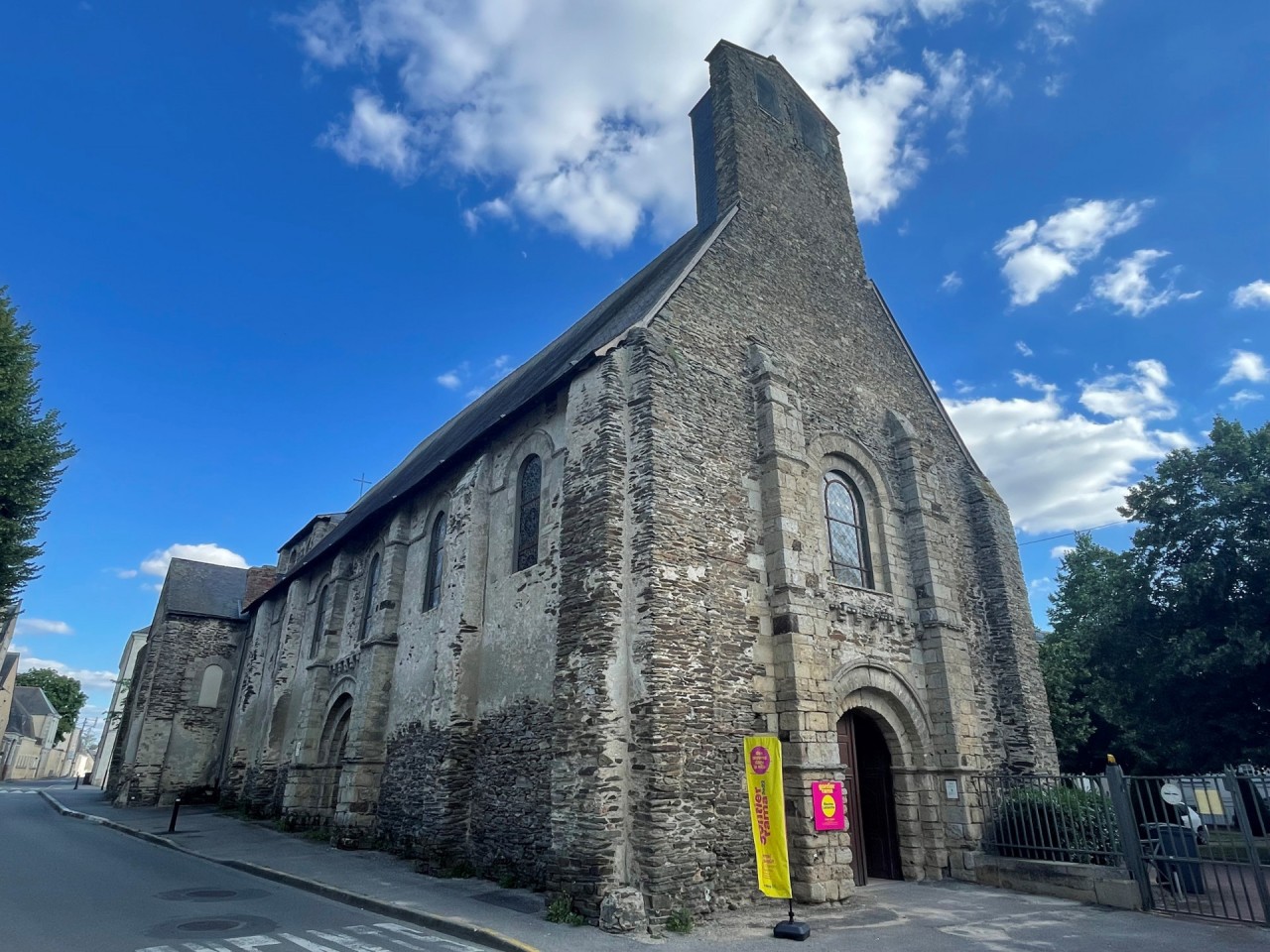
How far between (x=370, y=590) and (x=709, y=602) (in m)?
11.9

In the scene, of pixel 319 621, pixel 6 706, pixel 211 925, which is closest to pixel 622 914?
pixel 211 925

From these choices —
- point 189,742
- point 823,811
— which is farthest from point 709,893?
point 189,742

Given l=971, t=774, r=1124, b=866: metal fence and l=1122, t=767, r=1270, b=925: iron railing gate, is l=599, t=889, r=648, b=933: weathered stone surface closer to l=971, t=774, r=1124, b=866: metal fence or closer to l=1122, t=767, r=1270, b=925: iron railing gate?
l=1122, t=767, r=1270, b=925: iron railing gate

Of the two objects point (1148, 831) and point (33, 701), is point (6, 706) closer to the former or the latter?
point (33, 701)

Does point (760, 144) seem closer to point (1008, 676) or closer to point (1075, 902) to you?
point (1008, 676)

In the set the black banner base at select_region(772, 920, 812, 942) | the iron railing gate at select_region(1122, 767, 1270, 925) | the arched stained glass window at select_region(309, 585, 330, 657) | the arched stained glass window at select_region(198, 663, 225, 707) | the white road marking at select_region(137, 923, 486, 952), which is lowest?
the white road marking at select_region(137, 923, 486, 952)

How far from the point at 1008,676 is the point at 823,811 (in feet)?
21.4

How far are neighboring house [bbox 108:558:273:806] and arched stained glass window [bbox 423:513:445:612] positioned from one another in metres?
17.1

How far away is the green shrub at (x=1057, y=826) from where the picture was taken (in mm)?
10047

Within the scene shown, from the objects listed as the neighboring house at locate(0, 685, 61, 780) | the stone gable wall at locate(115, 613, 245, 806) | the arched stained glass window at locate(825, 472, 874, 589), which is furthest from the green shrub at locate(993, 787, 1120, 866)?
the neighboring house at locate(0, 685, 61, 780)

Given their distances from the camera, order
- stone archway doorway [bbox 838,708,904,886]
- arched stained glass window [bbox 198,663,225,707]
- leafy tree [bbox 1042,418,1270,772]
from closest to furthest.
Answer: stone archway doorway [bbox 838,708,904,886] → leafy tree [bbox 1042,418,1270,772] → arched stained glass window [bbox 198,663,225,707]

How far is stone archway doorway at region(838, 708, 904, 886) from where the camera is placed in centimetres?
1187

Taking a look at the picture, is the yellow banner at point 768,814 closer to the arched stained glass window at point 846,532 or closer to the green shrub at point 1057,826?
the arched stained glass window at point 846,532

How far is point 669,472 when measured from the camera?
1070 cm
